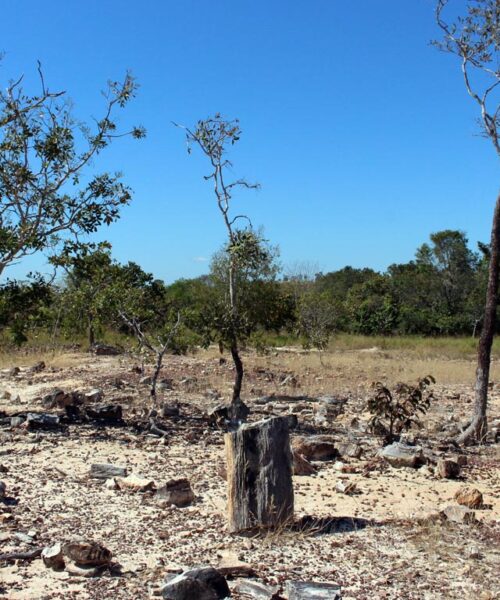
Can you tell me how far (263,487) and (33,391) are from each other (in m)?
9.98

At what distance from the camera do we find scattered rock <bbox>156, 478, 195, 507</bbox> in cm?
627

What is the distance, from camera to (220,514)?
19.9 feet

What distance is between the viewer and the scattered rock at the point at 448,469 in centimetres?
744

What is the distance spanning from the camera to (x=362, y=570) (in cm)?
486

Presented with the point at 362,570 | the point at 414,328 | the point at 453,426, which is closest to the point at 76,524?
the point at 362,570

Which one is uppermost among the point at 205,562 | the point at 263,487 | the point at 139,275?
the point at 139,275

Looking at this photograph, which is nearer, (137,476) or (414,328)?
(137,476)

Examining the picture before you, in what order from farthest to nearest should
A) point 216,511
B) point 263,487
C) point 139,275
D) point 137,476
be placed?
point 139,275 → point 137,476 → point 216,511 → point 263,487

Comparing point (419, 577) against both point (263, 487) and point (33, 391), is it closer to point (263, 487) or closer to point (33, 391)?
point (263, 487)

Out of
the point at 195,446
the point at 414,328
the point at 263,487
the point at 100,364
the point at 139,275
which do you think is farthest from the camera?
the point at 414,328

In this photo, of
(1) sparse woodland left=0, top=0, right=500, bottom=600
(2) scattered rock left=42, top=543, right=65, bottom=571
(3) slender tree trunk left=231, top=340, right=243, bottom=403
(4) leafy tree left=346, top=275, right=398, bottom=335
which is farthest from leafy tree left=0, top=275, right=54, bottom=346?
(4) leafy tree left=346, top=275, right=398, bottom=335

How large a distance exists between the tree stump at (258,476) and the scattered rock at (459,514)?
1.35 m

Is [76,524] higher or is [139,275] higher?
[139,275]

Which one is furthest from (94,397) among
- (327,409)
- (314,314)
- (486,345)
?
(314,314)
